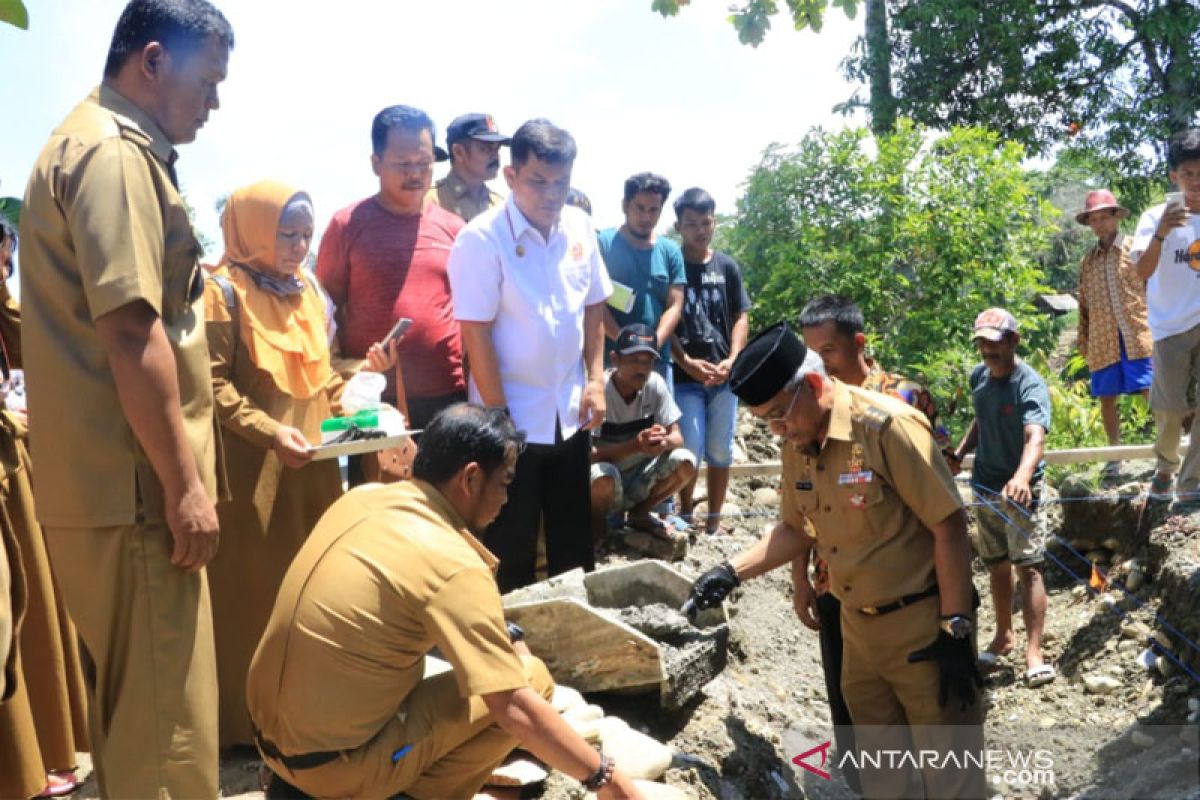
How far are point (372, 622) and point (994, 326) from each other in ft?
13.1

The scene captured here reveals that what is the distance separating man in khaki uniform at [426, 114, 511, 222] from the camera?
5.66m

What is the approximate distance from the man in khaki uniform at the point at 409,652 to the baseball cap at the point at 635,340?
2.77m

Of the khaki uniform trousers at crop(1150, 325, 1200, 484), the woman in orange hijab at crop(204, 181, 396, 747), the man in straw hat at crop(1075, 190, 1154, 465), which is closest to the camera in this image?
the woman in orange hijab at crop(204, 181, 396, 747)

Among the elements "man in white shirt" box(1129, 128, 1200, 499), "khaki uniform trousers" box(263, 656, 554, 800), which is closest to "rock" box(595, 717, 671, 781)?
"khaki uniform trousers" box(263, 656, 554, 800)

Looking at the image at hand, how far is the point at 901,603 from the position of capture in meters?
3.80

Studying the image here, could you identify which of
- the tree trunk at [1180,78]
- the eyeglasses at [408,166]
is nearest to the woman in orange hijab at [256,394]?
the eyeglasses at [408,166]

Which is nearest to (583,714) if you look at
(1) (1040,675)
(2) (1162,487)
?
(1) (1040,675)

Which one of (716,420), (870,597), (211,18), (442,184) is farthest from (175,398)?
(716,420)

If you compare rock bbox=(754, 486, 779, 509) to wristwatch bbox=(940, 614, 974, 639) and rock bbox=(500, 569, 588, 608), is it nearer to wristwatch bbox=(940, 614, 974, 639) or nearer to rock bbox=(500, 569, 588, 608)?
rock bbox=(500, 569, 588, 608)

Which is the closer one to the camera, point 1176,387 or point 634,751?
point 634,751

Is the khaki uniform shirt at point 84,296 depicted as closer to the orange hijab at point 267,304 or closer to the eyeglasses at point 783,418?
the orange hijab at point 267,304

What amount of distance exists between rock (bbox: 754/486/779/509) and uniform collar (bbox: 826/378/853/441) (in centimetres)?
445

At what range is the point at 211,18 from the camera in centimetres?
294

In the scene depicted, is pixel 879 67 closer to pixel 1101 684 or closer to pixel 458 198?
pixel 458 198
